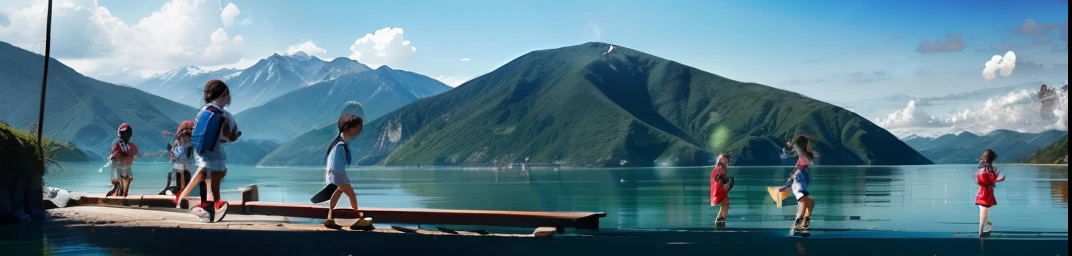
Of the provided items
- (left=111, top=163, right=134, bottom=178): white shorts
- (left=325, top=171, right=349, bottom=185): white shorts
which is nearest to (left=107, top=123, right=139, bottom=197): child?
(left=111, top=163, right=134, bottom=178): white shorts

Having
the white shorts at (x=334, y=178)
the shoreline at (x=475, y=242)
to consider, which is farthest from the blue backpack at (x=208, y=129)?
the white shorts at (x=334, y=178)

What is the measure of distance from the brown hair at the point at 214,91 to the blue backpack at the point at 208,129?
0.31 meters

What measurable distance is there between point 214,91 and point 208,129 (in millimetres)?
624

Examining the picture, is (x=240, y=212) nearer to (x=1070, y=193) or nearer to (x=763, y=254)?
(x=763, y=254)

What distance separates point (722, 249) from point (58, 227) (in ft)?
46.5

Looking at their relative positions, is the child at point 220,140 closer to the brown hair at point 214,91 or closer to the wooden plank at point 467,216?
the brown hair at point 214,91

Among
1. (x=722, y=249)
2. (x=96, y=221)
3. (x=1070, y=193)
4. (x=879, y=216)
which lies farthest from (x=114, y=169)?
(x=1070, y=193)

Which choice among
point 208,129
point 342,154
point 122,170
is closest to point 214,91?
point 208,129

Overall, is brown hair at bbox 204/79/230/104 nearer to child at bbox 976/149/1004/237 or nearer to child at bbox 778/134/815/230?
child at bbox 778/134/815/230

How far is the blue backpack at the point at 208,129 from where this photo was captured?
1522cm

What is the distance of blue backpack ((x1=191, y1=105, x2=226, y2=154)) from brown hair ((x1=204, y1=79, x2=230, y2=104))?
31 cm

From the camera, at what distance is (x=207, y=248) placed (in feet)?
56.3

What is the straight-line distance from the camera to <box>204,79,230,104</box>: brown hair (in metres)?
15.5

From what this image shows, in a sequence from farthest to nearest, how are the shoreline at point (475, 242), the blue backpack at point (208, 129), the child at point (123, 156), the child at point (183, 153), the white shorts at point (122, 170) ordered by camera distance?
the white shorts at point (122, 170), the child at point (123, 156), the child at point (183, 153), the shoreline at point (475, 242), the blue backpack at point (208, 129)
